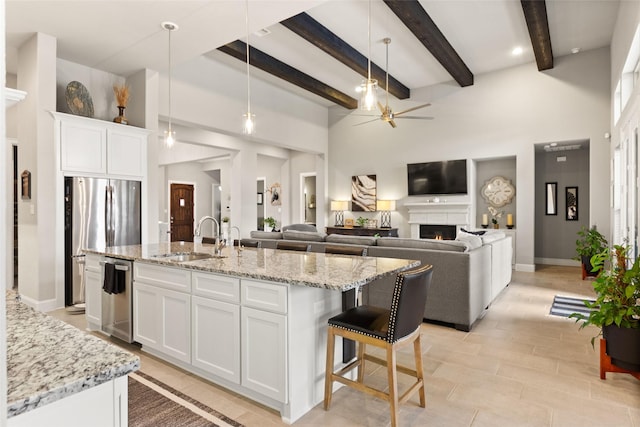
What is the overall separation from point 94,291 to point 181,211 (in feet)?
25.8

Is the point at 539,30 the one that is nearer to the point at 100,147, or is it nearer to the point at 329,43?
the point at 329,43

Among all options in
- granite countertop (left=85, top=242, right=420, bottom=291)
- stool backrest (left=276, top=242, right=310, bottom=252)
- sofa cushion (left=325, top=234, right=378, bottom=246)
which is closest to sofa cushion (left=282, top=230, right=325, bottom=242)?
sofa cushion (left=325, top=234, right=378, bottom=246)

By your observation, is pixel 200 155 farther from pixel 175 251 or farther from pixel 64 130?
pixel 175 251

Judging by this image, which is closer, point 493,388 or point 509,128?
point 493,388

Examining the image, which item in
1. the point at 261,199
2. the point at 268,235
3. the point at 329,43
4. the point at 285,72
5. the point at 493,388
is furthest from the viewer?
the point at 261,199

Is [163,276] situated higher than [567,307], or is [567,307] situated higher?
[163,276]

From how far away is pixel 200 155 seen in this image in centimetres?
991

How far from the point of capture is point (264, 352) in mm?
2188

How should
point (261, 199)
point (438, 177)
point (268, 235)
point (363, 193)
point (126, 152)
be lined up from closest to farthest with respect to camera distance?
point (126, 152) → point (268, 235) → point (438, 177) → point (363, 193) → point (261, 199)

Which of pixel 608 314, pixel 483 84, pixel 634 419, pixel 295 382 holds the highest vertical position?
pixel 483 84

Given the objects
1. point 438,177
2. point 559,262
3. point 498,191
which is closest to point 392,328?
point 438,177

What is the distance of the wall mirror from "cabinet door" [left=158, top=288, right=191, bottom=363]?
27.4ft

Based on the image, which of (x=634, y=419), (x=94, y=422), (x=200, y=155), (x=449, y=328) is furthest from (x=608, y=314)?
(x=200, y=155)

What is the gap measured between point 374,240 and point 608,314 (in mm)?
2218
